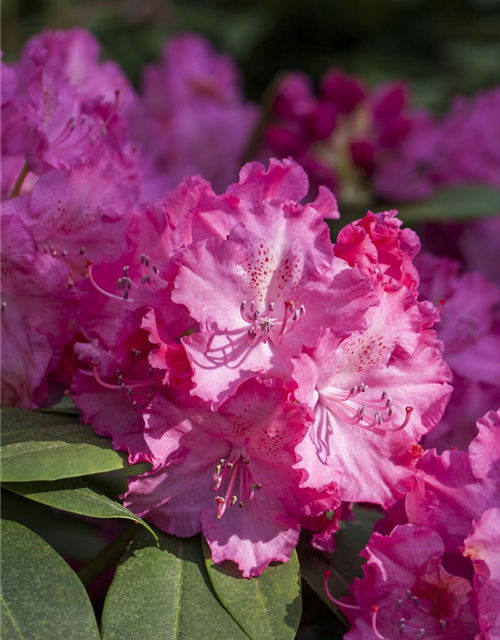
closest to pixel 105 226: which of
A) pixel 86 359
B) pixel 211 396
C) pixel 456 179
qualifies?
pixel 86 359

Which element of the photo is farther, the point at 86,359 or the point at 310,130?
the point at 310,130

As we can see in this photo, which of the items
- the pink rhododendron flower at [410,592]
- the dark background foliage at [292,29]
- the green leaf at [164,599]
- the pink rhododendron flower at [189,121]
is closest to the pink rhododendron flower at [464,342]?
the pink rhododendron flower at [410,592]

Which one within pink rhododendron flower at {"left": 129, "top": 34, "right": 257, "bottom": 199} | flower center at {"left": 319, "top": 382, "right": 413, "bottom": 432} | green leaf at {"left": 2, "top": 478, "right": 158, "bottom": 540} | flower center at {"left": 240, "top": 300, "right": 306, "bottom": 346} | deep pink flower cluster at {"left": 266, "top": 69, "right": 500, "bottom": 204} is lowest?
pink rhododendron flower at {"left": 129, "top": 34, "right": 257, "bottom": 199}

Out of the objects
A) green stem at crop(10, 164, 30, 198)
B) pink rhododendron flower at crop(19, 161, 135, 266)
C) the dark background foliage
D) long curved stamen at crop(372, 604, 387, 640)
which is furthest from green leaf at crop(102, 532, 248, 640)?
the dark background foliage

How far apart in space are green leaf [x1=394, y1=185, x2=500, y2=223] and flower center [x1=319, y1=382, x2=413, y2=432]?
71 cm

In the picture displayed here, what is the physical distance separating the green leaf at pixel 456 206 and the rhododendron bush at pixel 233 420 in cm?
65

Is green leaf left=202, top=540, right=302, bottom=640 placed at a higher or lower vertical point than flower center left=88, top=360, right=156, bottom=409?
lower

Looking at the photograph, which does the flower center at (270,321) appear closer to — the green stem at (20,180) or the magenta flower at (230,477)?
the magenta flower at (230,477)

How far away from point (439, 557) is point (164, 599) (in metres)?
0.24

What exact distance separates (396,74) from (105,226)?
228cm

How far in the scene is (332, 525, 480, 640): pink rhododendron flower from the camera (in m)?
0.78

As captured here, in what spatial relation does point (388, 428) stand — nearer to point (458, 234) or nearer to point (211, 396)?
point (211, 396)

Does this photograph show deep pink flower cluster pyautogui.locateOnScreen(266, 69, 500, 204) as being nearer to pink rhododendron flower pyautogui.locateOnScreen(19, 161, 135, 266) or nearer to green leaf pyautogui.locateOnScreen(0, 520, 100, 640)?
pink rhododendron flower pyautogui.locateOnScreen(19, 161, 135, 266)

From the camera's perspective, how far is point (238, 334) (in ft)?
2.65
